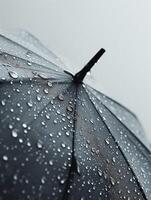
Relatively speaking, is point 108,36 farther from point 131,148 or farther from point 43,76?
point 43,76

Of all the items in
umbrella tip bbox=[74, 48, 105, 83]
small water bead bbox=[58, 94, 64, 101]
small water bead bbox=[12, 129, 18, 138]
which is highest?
umbrella tip bbox=[74, 48, 105, 83]

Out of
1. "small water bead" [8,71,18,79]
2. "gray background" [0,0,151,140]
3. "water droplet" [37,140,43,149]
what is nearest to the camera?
"water droplet" [37,140,43,149]

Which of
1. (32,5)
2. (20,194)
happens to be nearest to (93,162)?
(20,194)

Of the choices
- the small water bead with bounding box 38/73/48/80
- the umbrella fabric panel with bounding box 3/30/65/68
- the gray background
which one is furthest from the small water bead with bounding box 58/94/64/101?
the gray background

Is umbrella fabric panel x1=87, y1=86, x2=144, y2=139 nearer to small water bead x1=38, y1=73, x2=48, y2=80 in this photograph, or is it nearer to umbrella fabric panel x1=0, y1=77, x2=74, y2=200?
small water bead x1=38, y1=73, x2=48, y2=80

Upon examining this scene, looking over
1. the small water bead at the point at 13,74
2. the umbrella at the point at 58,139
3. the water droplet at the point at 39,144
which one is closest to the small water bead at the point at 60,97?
the umbrella at the point at 58,139

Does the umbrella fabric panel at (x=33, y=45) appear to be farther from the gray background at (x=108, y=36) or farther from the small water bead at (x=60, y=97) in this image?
the gray background at (x=108, y=36)
